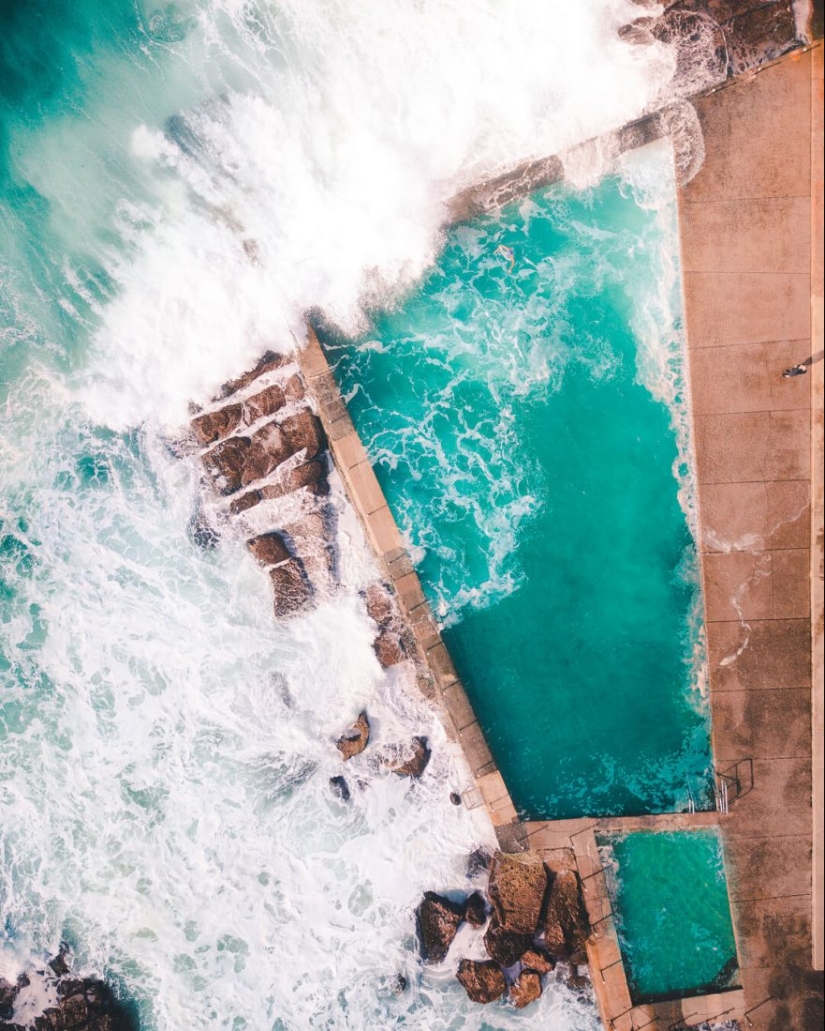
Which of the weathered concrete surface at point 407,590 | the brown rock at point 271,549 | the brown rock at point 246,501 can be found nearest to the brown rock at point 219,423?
the brown rock at point 246,501

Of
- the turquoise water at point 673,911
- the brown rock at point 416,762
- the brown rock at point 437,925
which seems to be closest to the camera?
the turquoise water at point 673,911

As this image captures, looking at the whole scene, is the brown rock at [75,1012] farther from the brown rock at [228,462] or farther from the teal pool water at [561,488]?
the brown rock at [228,462]

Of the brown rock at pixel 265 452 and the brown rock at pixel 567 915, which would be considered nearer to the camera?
the brown rock at pixel 567 915

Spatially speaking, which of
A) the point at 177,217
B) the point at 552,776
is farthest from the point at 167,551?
the point at 552,776

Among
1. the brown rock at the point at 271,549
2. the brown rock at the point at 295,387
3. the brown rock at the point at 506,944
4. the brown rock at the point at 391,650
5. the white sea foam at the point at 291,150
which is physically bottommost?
the brown rock at the point at 506,944

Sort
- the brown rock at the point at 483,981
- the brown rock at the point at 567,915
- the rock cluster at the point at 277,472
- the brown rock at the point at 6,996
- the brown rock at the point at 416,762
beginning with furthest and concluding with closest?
the brown rock at the point at 6,996 < the rock cluster at the point at 277,472 < the brown rock at the point at 416,762 < the brown rock at the point at 483,981 < the brown rock at the point at 567,915

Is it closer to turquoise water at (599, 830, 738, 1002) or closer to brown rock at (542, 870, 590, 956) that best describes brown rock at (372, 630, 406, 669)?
brown rock at (542, 870, 590, 956)

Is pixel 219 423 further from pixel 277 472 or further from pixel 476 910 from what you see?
pixel 476 910
